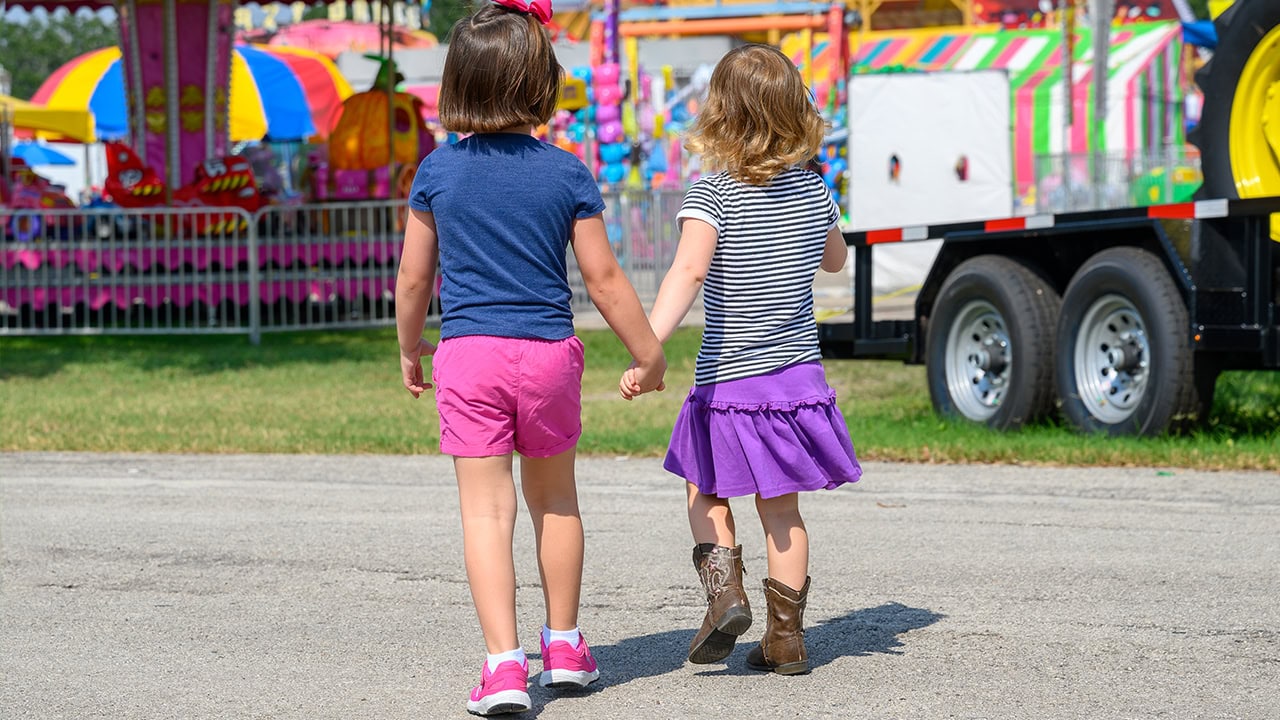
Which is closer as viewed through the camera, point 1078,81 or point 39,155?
point 1078,81

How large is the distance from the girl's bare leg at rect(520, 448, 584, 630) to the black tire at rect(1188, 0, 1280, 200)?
16.8ft

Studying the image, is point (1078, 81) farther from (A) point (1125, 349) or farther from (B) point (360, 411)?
(A) point (1125, 349)

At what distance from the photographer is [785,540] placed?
4.27 metres

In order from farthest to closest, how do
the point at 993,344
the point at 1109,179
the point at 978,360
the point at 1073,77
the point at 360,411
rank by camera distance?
the point at 1073,77 < the point at 1109,179 < the point at 360,411 < the point at 978,360 < the point at 993,344

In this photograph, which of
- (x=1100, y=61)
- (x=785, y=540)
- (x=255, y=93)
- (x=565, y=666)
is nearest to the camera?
(x=565, y=666)

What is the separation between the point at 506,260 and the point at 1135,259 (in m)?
4.84

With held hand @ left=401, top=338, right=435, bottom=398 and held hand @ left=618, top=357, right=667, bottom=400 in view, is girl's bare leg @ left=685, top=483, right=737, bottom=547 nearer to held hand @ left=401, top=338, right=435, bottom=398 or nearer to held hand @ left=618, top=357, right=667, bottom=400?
held hand @ left=618, top=357, right=667, bottom=400

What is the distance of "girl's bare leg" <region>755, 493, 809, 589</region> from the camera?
14.0 feet

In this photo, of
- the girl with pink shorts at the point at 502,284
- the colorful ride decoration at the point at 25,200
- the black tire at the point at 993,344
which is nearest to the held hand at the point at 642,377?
the girl with pink shorts at the point at 502,284

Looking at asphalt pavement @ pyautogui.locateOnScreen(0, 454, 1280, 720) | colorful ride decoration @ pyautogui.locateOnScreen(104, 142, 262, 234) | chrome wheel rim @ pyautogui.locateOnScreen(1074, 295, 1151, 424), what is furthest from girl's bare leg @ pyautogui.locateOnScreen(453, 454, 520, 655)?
colorful ride decoration @ pyautogui.locateOnScreen(104, 142, 262, 234)

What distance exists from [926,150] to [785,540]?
707 inches

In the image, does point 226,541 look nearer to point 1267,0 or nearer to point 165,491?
point 165,491

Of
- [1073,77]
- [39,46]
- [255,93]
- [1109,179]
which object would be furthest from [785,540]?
[39,46]

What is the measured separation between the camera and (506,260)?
12.6 ft
